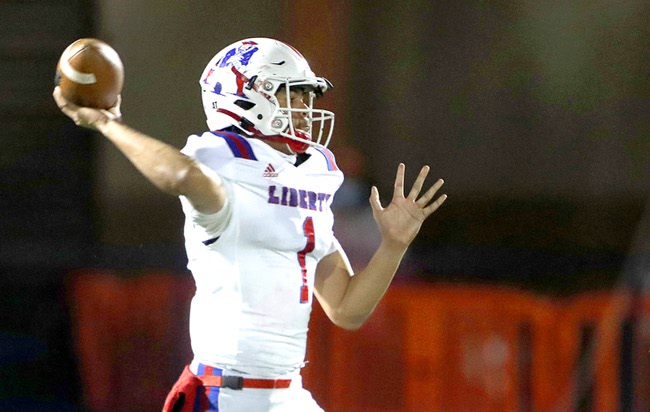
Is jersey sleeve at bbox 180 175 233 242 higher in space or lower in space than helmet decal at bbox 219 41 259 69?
lower

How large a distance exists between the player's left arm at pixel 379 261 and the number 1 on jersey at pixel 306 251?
0.18 m

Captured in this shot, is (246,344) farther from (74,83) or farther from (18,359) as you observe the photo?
(18,359)

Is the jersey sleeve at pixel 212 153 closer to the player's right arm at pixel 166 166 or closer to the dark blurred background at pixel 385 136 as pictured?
the player's right arm at pixel 166 166

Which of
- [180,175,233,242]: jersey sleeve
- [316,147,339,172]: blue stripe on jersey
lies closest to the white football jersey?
[180,175,233,242]: jersey sleeve

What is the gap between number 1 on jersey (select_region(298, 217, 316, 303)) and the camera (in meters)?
2.12

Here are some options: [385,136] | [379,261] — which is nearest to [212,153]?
[379,261]

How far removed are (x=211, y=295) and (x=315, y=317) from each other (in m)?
1.71

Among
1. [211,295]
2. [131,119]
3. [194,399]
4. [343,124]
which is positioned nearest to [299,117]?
[211,295]

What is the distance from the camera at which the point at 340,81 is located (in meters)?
3.88

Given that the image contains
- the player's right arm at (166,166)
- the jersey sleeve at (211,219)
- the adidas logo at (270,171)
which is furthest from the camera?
the adidas logo at (270,171)

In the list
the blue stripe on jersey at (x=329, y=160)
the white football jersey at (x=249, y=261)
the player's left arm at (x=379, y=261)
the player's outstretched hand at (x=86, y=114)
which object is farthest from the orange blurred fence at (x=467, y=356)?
the player's outstretched hand at (x=86, y=114)

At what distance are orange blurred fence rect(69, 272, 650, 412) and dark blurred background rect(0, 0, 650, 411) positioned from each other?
0.09 m

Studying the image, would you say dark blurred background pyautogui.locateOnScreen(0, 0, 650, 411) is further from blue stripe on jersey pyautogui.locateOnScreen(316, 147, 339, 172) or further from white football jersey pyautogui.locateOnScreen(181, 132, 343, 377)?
white football jersey pyautogui.locateOnScreen(181, 132, 343, 377)

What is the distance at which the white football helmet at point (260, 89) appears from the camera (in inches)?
85.1
